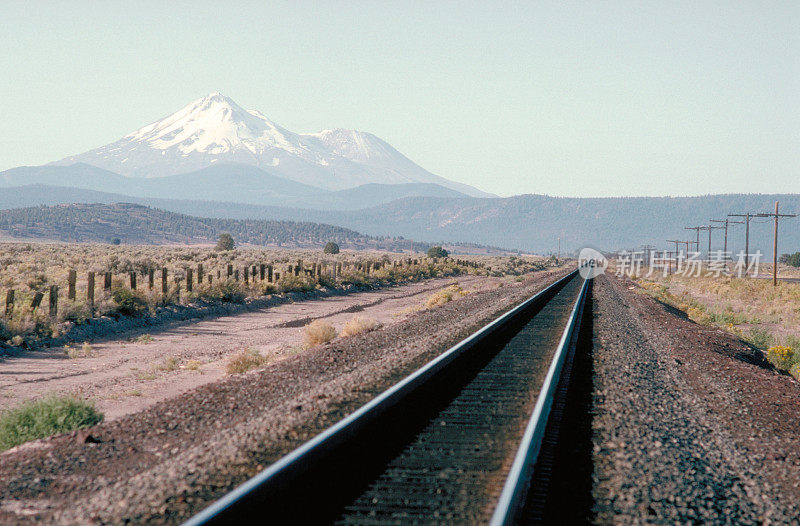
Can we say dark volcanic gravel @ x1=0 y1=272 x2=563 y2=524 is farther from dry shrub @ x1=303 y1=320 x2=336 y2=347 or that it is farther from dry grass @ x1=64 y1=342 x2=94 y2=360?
dry grass @ x1=64 y1=342 x2=94 y2=360

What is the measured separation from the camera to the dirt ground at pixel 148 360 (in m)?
11.7

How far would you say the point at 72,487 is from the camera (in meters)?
6.11

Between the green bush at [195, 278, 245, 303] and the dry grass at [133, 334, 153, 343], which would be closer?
the dry grass at [133, 334, 153, 343]

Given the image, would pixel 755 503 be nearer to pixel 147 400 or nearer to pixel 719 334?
pixel 147 400

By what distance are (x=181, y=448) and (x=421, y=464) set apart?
243 cm

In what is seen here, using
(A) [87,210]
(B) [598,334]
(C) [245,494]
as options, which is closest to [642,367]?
(B) [598,334]

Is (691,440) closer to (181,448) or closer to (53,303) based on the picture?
(181,448)

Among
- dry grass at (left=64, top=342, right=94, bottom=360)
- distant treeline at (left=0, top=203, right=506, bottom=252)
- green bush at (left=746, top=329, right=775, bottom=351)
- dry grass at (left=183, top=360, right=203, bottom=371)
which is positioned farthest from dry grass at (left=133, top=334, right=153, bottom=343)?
distant treeline at (left=0, top=203, right=506, bottom=252)

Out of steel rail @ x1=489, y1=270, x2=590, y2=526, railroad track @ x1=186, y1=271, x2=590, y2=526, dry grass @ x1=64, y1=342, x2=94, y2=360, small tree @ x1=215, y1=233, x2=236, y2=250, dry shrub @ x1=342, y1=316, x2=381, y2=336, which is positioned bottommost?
dry grass @ x1=64, y1=342, x2=94, y2=360

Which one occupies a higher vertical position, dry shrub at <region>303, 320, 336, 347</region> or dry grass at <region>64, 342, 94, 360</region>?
dry shrub at <region>303, 320, 336, 347</region>

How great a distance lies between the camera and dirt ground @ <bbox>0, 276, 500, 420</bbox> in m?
11.7

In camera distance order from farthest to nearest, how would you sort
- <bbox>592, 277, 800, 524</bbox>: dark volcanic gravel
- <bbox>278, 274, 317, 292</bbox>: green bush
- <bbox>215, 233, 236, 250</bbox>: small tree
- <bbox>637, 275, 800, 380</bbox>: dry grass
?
<bbox>215, 233, 236, 250</bbox>: small tree < <bbox>278, 274, 317, 292</bbox>: green bush < <bbox>637, 275, 800, 380</bbox>: dry grass < <bbox>592, 277, 800, 524</bbox>: dark volcanic gravel

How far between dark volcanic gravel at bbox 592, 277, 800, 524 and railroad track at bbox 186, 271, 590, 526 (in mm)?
637

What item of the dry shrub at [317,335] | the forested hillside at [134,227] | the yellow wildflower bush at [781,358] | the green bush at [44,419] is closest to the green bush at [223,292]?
the dry shrub at [317,335]
